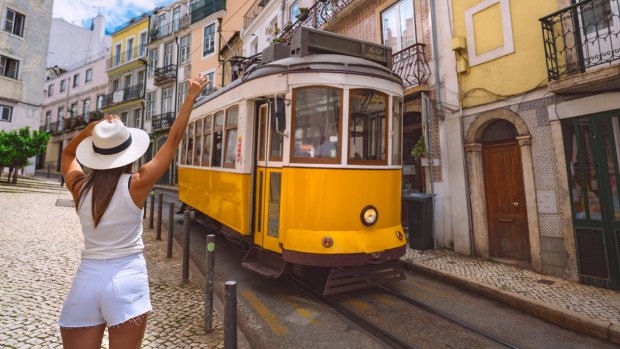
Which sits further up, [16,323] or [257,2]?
[257,2]

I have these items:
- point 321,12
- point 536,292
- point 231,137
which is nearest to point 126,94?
point 321,12

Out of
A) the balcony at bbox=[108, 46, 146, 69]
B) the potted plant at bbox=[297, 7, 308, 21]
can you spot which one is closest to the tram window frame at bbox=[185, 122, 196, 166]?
the potted plant at bbox=[297, 7, 308, 21]

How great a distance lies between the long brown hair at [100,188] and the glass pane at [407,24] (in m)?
8.82

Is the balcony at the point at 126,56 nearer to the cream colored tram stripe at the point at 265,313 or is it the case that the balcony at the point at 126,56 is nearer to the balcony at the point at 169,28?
the balcony at the point at 169,28

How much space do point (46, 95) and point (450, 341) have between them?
52.4 meters

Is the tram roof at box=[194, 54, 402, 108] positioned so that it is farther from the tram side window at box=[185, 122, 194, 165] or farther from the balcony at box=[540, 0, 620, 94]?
the tram side window at box=[185, 122, 194, 165]

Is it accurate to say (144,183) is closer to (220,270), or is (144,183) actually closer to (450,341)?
(450,341)

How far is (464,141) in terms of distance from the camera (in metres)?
7.21

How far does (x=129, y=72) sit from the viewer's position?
31031mm

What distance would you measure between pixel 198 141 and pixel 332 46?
4050 mm

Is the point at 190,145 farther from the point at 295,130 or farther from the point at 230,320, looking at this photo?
the point at 230,320

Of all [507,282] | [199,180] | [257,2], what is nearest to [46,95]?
[257,2]

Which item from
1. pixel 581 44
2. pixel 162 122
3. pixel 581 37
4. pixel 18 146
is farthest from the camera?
pixel 162 122

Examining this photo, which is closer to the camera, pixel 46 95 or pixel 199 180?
pixel 199 180
